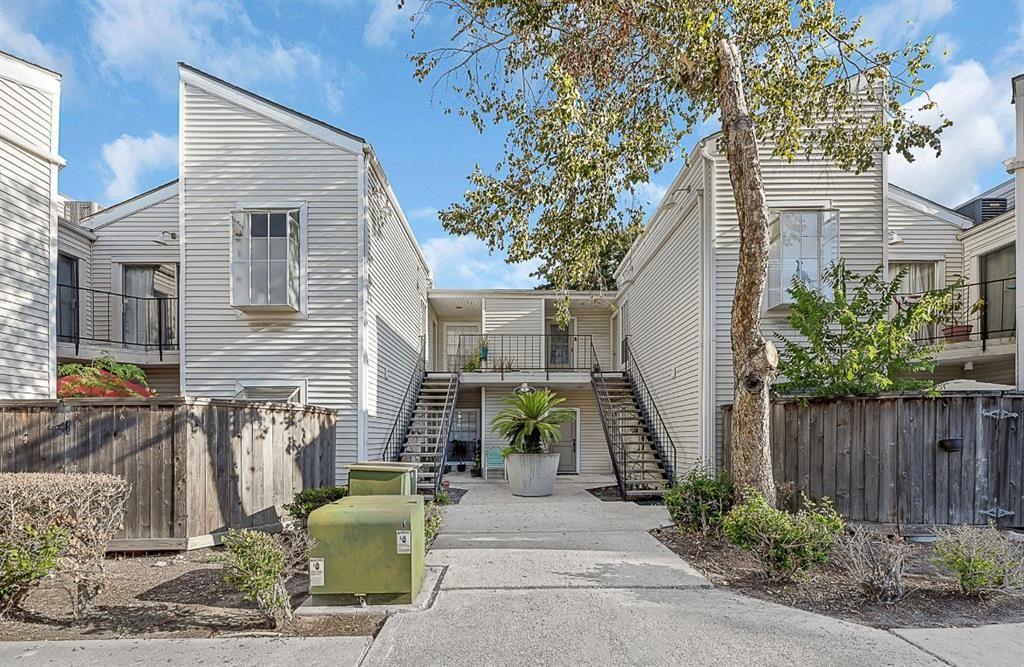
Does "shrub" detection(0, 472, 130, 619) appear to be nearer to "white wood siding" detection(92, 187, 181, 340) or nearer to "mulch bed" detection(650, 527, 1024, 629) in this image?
"mulch bed" detection(650, 527, 1024, 629)

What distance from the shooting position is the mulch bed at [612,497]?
9.59m

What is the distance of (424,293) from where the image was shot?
1568 cm

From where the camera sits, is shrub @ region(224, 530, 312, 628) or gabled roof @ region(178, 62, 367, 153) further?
gabled roof @ region(178, 62, 367, 153)

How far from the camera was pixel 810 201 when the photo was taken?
909cm

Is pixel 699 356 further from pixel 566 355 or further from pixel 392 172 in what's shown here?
pixel 566 355

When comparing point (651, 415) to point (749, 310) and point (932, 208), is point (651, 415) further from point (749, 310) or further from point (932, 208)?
point (932, 208)

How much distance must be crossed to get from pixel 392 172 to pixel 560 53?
4.76m

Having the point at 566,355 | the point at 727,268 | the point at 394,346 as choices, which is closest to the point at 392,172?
the point at 394,346

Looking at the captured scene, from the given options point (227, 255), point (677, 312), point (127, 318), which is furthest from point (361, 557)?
point (127, 318)

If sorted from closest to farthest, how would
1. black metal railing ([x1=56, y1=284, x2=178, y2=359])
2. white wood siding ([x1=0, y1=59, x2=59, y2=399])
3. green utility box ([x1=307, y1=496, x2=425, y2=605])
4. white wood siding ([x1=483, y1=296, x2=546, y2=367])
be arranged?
1. green utility box ([x1=307, y1=496, x2=425, y2=605])
2. white wood siding ([x1=0, y1=59, x2=59, y2=399])
3. black metal railing ([x1=56, y1=284, x2=178, y2=359])
4. white wood siding ([x1=483, y1=296, x2=546, y2=367])

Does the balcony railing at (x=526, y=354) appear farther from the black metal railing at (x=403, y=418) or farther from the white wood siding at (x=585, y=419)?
the black metal railing at (x=403, y=418)

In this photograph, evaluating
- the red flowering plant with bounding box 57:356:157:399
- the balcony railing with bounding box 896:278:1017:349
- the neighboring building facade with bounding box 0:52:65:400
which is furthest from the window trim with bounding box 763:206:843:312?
the neighboring building facade with bounding box 0:52:65:400

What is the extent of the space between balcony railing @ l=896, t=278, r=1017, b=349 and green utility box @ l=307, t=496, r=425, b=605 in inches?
417

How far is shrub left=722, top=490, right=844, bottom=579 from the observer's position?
4730mm
